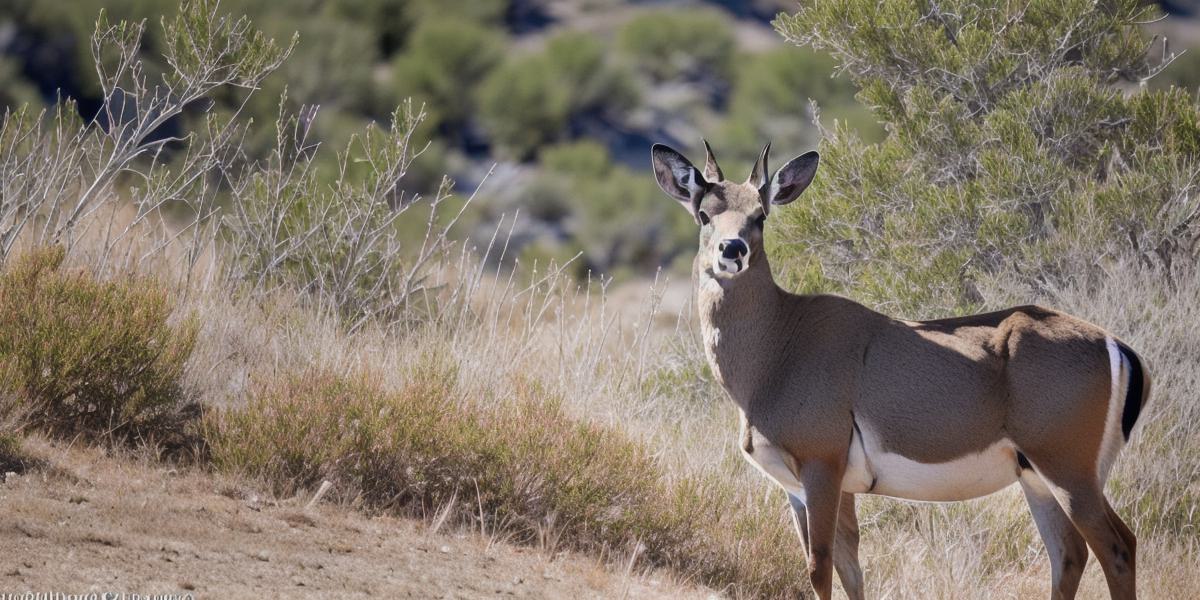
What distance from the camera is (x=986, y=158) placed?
420 inches

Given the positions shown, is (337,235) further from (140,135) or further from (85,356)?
(85,356)

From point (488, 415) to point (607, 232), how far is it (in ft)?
140

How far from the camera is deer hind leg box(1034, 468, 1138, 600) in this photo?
6.49 metres

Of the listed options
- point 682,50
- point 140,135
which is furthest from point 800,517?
point 682,50

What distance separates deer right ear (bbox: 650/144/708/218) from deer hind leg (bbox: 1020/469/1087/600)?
2.17m

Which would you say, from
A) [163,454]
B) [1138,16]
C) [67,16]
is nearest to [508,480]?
[163,454]

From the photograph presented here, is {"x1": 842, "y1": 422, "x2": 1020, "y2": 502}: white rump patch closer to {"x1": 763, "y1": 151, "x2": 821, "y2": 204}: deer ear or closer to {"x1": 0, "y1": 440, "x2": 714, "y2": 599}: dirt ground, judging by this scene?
{"x1": 763, "y1": 151, "x2": 821, "y2": 204}: deer ear

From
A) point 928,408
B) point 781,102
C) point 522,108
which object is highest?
point 781,102

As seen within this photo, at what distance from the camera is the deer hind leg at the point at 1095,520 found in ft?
21.3

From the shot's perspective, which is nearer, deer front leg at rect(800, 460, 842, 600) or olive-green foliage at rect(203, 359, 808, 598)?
deer front leg at rect(800, 460, 842, 600)

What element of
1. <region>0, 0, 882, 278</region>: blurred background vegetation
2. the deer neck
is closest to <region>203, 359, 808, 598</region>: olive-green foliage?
the deer neck

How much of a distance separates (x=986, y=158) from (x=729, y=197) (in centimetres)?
436

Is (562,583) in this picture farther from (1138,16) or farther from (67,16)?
(67,16)

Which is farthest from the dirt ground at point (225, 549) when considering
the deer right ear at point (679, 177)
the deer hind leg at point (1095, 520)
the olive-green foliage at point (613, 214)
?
the olive-green foliage at point (613, 214)
